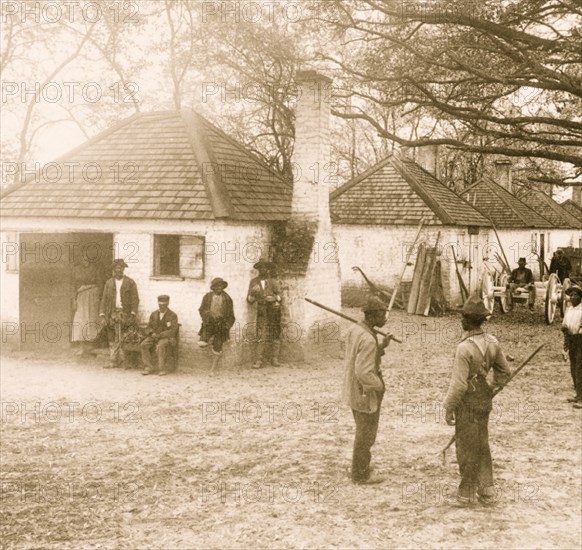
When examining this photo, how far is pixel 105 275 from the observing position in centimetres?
1559

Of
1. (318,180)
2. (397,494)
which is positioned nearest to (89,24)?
(318,180)

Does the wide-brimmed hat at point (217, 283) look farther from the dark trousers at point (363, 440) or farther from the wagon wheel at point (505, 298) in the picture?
the wagon wheel at point (505, 298)

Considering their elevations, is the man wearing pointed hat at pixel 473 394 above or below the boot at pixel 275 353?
above

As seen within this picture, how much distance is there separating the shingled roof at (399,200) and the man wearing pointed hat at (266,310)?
941 centimetres

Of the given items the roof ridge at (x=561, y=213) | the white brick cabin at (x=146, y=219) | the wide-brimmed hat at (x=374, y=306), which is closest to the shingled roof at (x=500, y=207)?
the roof ridge at (x=561, y=213)

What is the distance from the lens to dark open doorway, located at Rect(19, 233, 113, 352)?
14711mm

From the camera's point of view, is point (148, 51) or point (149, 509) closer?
point (149, 509)

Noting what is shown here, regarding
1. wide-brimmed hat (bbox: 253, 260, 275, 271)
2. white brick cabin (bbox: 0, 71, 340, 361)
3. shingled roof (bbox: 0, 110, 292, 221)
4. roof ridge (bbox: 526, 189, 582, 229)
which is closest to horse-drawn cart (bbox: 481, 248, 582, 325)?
white brick cabin (bbox: 0, 71, 340, 361)

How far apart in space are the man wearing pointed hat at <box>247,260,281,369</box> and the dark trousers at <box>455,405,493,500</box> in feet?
24.8

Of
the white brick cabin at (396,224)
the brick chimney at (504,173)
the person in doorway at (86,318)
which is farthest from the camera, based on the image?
the brick chimney at (504,173)

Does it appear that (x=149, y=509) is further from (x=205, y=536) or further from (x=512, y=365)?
(x=512, y=365)

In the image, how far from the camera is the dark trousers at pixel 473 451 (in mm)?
6406

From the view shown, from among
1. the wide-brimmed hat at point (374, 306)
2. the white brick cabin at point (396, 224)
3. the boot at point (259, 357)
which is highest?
the white brick cabin at point (396, 224)

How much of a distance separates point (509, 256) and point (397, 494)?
26.9 meters
